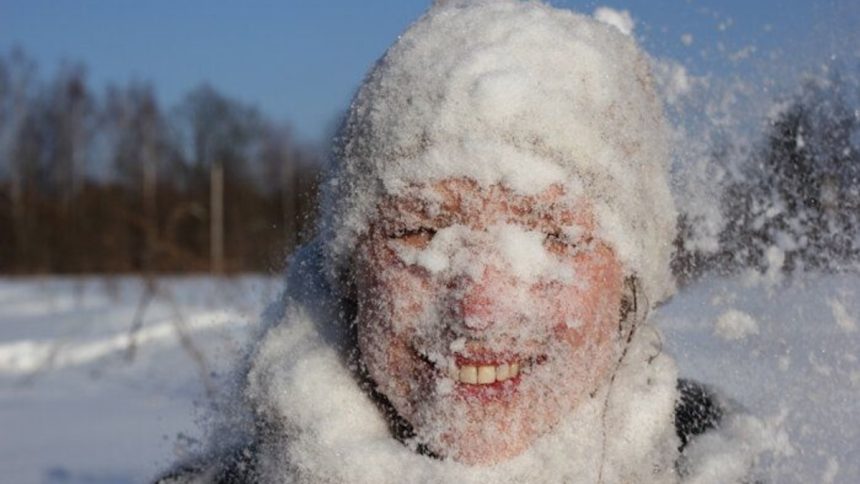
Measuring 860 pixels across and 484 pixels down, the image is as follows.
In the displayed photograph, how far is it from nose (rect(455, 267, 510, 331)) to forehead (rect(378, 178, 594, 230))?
7 centimetres

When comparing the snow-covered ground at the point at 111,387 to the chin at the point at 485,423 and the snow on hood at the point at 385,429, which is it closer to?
the snow on hood at the point at 385,429

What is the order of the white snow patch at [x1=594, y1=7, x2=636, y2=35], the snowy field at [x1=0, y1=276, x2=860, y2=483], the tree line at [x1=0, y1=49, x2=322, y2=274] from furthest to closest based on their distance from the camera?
the tree line at [x1=0, y1=49, x2=322, y2=274], the white snow patch at [x1=594, y1=7, x2=636, y2=35], the snowy field at [x1=0, y1=276, x2=860, y2=483]

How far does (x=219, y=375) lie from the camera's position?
1.69 metres

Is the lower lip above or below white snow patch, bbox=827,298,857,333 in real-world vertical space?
below

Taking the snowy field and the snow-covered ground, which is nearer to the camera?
the snowy field

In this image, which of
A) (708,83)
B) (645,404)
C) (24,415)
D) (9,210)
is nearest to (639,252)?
(645,404)

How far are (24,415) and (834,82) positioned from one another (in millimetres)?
4774

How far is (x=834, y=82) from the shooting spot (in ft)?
4.38

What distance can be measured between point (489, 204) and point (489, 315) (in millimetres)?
127

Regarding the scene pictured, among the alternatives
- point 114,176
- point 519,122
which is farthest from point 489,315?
point 114,176

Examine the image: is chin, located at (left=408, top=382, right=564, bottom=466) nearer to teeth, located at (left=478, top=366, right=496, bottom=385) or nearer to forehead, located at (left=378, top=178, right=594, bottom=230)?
teeth, located at (left=478, top=366, right=496, bottom=385)

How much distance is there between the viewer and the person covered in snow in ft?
3.58

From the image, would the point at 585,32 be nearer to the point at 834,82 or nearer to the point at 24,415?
the point at 834,82

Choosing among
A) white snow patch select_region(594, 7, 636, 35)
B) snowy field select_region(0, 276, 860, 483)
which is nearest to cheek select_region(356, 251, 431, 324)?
snowy field select_region(0, 276, 860, 483)
